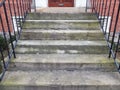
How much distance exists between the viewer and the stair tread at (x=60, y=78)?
2.21m

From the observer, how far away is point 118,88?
221cm

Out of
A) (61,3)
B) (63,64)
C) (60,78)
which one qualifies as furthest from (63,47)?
(61,3)

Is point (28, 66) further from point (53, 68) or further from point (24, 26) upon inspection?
point (24, 26)

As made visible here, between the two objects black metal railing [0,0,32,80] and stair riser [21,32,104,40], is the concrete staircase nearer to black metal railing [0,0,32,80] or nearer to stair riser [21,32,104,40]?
stair riser [21,32,104,40]

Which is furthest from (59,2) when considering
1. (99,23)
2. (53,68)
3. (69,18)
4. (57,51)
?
(53,68)

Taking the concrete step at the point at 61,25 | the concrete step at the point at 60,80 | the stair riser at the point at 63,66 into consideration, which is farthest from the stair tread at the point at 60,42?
the concrete step at the point at 60,80

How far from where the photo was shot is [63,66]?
2.53m

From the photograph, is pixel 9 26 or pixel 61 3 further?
pixel 61 3

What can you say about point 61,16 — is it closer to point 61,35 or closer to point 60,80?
point 61,35

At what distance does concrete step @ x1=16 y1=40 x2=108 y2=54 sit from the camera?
2803 mm

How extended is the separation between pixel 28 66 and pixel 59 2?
95.6 inches

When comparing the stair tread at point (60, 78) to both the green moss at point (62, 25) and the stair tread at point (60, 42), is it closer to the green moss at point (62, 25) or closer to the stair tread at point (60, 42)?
the stair tread at point (60, 42)

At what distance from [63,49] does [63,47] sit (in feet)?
0.11

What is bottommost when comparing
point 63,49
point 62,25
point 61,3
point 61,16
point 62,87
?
point 62,87
